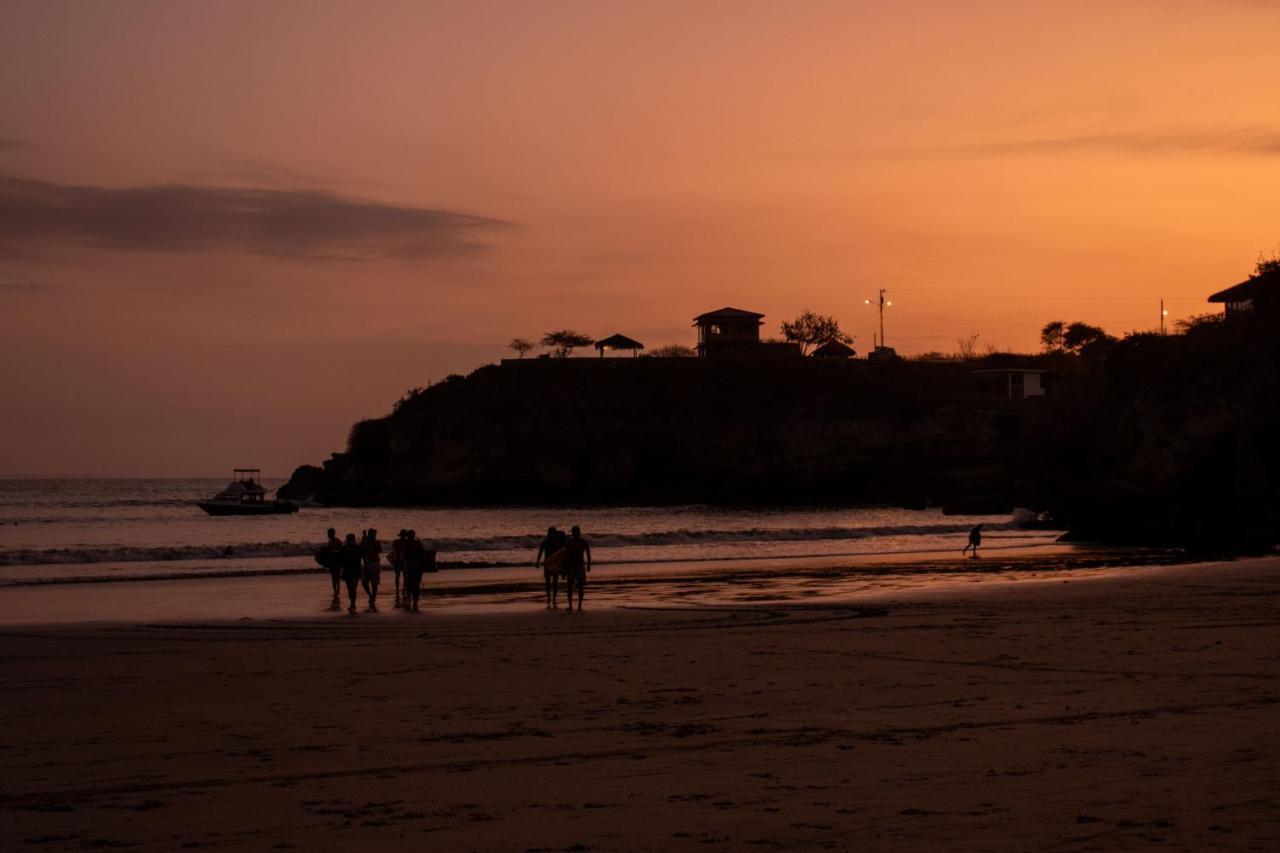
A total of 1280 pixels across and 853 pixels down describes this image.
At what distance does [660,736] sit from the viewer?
10.8 meters

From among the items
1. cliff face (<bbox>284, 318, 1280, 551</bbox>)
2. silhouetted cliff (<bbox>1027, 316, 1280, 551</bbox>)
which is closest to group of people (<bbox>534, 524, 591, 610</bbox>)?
silhouetted cliff (<bbox>1027, 316, 1280, 551</bbox>)

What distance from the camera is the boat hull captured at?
9644 cm

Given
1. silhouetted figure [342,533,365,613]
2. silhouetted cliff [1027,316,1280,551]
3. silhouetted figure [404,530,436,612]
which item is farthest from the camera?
silhouetted cliff [1027,316,1280,551]

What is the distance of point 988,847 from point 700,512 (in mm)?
84493

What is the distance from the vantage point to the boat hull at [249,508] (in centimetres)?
9644

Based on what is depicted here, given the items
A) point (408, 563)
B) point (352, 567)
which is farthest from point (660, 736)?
point (352, 567)

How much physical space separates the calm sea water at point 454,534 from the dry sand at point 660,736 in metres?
24.4

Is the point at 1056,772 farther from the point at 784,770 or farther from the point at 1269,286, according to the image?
the point at 1269,286

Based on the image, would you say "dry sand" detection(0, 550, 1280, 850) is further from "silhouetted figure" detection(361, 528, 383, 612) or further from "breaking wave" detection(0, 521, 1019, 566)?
"breaking wave" detection(0, 521, 1019, 566)

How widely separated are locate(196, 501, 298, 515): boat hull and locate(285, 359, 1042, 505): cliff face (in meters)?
11.9

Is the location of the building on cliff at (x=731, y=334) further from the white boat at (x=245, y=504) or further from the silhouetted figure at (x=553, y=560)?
the silhouetted figure at (x=553, y=560)

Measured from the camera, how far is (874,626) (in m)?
20.1

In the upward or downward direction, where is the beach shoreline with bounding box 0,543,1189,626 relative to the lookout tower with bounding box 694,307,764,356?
downward

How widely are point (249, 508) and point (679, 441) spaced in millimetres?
37879
